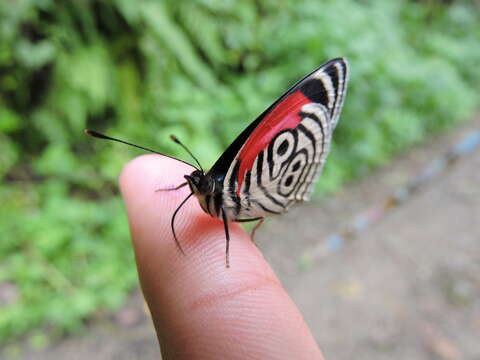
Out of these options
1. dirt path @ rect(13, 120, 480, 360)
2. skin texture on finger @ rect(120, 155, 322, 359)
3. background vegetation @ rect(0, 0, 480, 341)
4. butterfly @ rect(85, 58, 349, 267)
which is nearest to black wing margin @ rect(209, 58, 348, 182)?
butterfly @ rect(85, 58, 349, 267)

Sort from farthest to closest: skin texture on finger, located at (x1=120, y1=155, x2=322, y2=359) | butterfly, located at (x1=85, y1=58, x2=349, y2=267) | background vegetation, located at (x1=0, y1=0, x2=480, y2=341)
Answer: background vegetation, located at (x1=0, y1=0, x2=480, y2=341), butterfly, located at (x1=85, y1=58, x2=349, y2=267), skin texture on finger, located at (x1=120, y1=155, x2=322, y2=359)

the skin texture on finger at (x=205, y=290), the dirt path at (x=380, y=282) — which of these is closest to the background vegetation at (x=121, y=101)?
the dirt path at (x=380, y=282)

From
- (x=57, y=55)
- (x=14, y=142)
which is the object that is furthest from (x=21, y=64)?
(x=14, y=142)

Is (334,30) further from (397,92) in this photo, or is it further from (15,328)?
(15,328)

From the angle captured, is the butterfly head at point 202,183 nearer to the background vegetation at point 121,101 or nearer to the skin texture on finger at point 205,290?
the skin texture on finger at point 205,290

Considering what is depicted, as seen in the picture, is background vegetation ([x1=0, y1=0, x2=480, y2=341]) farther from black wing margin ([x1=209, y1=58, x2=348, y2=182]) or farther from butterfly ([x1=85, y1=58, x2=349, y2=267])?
black wing margin ([x1=209, y1=58, x2=348, y2=182])

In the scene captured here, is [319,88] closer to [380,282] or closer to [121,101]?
[380,282]
